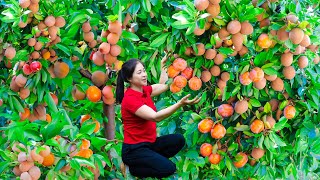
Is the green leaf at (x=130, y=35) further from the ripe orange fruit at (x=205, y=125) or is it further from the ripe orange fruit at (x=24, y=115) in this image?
the ripe orange fruit at (x=24, y=115)

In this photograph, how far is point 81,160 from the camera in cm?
299

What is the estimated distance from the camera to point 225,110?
3.28 m

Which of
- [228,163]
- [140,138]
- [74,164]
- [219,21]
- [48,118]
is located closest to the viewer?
[74,164]

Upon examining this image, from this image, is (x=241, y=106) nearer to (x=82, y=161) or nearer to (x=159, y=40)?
(x=159, y=40)

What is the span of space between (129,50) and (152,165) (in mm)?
585

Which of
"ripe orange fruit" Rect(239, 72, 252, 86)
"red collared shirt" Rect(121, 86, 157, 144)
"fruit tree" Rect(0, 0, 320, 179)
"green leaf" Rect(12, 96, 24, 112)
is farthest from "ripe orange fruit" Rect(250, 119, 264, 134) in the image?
"green leaf" Rect(12, 96, 24, 112)

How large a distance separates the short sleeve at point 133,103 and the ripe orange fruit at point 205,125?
0.99 ft

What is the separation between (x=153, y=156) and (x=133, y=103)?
26 cm

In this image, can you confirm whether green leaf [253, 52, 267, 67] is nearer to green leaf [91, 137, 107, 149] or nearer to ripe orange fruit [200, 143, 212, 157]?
ripe orange fruit [200, 143, 212, 157]

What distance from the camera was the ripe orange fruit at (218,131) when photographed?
10.8ft

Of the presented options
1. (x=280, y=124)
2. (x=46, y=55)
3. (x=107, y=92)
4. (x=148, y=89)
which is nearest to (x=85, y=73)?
(x=107, y=92)

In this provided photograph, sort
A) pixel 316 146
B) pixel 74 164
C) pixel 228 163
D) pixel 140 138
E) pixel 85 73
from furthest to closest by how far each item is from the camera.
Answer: pixel 85 73, pixel 316 146, pixel 228 163, pixel 140 138, pixel 74 164

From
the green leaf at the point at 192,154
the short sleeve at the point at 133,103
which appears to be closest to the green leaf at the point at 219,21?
the short sleeve at the point at 133,103

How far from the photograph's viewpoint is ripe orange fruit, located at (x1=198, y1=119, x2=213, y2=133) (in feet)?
10.8
